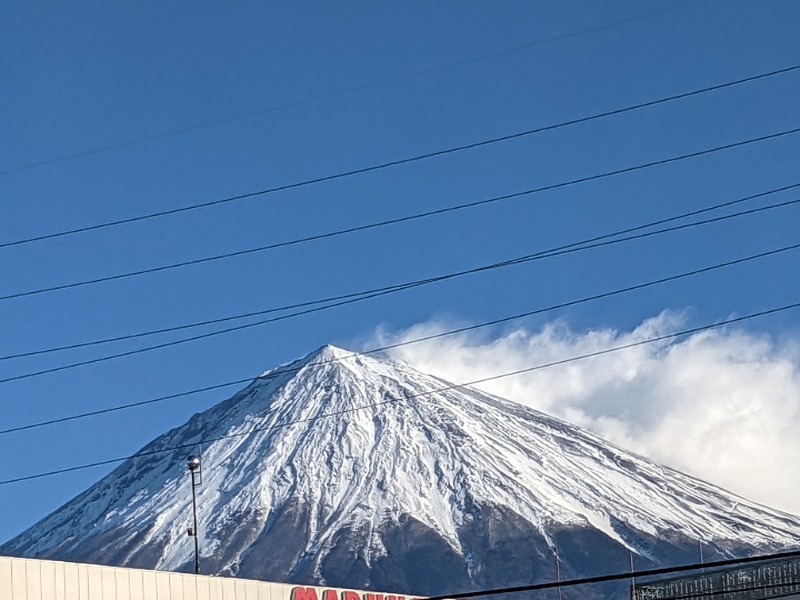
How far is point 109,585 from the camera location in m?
30.8

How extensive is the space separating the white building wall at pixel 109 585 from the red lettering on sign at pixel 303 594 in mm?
197

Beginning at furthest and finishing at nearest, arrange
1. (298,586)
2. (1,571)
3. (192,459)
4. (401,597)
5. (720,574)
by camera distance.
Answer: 1. (720,574)
2. (192,459)
3. (401,597)
4. (298,586)
5. (1,571)

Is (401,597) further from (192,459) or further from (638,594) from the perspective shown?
(638,594)

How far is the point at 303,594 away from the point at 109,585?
764 cm

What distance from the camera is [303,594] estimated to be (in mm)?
37344

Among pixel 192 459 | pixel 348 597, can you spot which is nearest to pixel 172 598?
pixel 348 597

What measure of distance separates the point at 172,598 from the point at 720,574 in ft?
106

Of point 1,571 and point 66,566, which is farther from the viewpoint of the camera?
point 66,566

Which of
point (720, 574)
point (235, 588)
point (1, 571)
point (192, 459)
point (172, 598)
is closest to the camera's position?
point (1, 571)

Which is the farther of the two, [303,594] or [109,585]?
[303,594]

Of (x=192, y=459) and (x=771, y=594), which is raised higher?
(x=192, y=459)

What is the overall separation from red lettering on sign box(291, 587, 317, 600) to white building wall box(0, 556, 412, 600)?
197mm

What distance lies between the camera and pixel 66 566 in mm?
29609

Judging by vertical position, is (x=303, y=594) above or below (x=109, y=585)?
below
